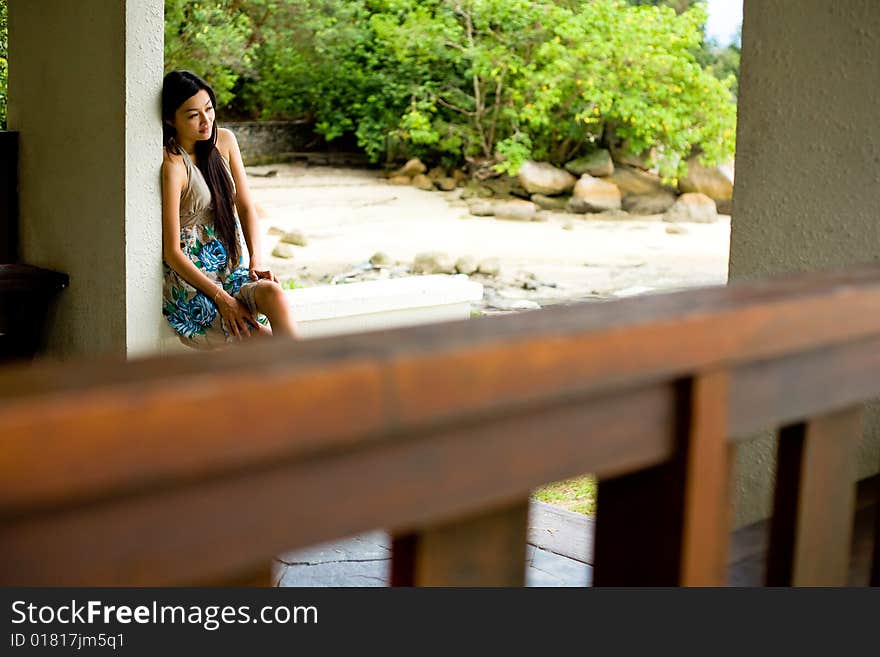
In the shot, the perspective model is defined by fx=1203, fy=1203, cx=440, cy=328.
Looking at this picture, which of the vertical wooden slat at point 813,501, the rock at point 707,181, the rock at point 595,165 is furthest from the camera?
the rock at point 595,165

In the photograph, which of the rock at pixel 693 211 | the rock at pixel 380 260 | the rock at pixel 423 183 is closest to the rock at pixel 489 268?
the rock at pixel 380 260

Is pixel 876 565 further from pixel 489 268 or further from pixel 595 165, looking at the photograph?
pixel 595 165

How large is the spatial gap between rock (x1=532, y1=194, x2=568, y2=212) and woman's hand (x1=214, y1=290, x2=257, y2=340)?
40.8ft

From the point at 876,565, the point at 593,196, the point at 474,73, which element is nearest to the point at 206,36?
the point at 474,73

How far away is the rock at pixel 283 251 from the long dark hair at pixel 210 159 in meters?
8.05

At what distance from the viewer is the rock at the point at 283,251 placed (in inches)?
499

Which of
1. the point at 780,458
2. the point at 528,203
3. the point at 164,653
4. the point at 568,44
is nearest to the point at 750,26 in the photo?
→ the point at 780,458

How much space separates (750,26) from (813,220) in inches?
18.8

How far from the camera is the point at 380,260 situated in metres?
12.2

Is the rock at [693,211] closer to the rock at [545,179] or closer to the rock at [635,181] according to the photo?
the rock at [635,181]

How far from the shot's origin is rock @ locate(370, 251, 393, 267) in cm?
1216

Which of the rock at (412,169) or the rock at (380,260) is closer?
the rock at (380,260)

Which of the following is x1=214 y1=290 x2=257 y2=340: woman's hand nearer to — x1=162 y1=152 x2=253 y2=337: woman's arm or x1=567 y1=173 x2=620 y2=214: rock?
x1=162 y1=152 x2=253 y2=337: woman's arm

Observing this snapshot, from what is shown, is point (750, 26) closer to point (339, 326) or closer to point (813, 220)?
point (813, 220)
